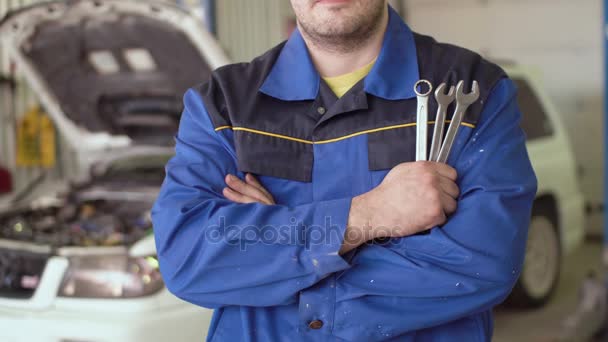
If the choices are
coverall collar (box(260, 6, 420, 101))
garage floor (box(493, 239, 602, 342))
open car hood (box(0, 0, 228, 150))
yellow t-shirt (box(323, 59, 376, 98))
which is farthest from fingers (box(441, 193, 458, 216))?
garage floor (box(493, 239, 602, 342))

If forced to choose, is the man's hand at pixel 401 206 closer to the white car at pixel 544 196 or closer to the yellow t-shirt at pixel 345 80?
the yellow t-shirt at pixel 345 80

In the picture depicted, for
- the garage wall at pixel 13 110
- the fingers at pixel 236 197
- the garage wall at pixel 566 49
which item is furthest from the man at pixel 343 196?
the garage wall at pixel 566 49

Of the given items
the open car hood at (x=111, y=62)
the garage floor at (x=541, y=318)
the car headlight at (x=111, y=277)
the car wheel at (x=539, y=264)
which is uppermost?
the open car hood at (x=111, y=62)

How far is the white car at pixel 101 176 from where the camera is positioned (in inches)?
115

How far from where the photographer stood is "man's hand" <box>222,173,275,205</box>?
1.59 metres

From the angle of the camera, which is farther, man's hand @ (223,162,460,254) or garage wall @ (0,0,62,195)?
garage wall @ (0,0,62,195)

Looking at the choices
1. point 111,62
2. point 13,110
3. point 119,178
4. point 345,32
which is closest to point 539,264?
point 119,178

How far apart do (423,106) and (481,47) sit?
6.43 metres

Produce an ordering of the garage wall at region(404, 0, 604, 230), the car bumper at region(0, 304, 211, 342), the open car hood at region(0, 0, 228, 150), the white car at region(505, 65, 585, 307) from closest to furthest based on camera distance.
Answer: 1. the car bumper at region(0, 304, 211, 342)
2. the open car hood at region(0, 0, 228, 150)
3. the white car at region(505, 65, 585, 307)
4. the garage wall at region(404, 0, 604, 230)

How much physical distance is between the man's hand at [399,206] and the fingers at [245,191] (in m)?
0.22

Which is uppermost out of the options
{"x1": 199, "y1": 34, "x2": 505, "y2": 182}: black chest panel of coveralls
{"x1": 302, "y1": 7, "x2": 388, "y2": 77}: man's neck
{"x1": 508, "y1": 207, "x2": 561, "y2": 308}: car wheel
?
{"x1": 302, "y1": 7, "x2": 388, "y2": 77}: man's neck

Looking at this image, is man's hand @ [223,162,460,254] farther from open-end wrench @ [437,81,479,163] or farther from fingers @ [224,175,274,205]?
fingers @ [224,175,274,205]

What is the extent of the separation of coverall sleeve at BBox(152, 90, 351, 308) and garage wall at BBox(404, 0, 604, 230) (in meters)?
6.25

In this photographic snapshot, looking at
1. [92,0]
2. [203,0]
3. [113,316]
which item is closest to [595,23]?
[203,0]
